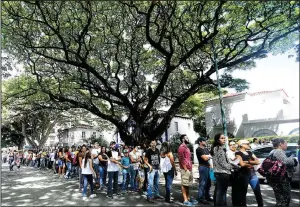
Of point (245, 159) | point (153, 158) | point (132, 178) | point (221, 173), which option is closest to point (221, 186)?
point (221, 173)

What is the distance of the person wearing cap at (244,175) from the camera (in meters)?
5.94

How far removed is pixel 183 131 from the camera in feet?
112

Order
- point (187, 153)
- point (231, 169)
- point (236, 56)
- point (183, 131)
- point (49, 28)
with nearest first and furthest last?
point (231, 169) → point (187, 153) → point (49, 28) → point (236, 56) → point (183, 131)

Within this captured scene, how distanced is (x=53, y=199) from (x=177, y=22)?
9.88m

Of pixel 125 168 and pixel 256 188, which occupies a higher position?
pixel 125 168

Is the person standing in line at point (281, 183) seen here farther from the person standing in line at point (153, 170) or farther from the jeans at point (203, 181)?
the person standing in line at point (153, 170)

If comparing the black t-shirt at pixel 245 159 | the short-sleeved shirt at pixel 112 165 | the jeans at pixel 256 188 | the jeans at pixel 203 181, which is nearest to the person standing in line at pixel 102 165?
the short-sleeved shirt at pixel 112 165

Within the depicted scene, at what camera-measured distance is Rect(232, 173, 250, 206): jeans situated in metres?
6.05

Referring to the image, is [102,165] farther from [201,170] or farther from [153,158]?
[201,170]

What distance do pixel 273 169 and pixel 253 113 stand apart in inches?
906

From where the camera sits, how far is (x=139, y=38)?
46.4 feet

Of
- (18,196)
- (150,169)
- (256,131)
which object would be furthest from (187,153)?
(256,131)

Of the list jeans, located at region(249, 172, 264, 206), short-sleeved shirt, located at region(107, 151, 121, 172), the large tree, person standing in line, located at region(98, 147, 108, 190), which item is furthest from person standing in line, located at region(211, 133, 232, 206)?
the large tree

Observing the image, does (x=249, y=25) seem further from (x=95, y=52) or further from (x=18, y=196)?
Result: (x=18, y=196)
